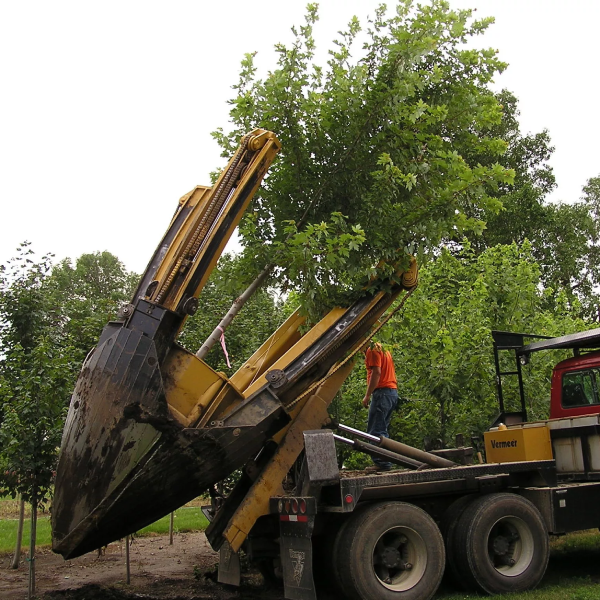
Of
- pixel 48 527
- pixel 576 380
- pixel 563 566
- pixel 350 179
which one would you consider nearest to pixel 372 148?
pixel 350 179

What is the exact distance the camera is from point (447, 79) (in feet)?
27.5

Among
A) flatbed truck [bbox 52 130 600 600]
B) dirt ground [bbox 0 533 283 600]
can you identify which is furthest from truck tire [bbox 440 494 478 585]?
dirt ground [bbox 0 533 283 600]

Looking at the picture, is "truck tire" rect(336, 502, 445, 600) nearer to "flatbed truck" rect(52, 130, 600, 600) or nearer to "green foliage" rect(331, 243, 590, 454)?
"flatbed truck" rect(52, 130, 600, 600)

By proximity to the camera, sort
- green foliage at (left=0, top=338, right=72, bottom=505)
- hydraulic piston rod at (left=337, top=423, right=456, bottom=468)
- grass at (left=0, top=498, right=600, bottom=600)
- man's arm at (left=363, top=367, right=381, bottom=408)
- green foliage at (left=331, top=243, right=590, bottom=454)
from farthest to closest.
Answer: green foliage at (left=331, top=243, right=590, bottom=454)
man's arm at (left=363, top=367, right=381, bottom=408)
green foliage at (left=0, top=338, right=72, bottom=505)
hydraulic piston rod at (left=337, top=423, right=456, bottom=468)
grass at (left=0, top=498, right=600, bottom=600)

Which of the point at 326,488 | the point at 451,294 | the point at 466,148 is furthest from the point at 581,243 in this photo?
the point at 326,488

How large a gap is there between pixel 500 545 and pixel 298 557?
2268 mm

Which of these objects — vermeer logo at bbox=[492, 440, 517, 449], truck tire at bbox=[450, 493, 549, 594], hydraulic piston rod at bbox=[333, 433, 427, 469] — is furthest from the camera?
vermeer logo at bbox=[492, 440, 517, 449]

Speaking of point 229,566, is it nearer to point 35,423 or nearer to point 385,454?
point 385,454

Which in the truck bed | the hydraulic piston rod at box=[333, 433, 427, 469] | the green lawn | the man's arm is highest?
the man's arm

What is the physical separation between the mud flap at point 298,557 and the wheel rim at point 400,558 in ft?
2.43

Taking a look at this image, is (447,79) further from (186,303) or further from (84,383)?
(84,383)

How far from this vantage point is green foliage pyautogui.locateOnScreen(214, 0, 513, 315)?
299 inches

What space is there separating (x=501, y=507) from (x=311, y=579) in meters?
2.26

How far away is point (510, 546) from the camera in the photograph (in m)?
7.55
